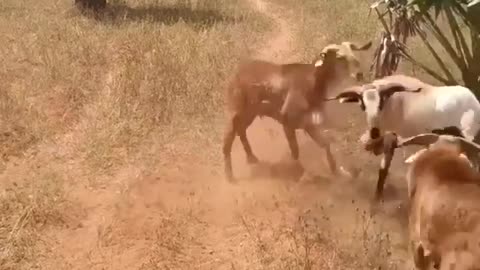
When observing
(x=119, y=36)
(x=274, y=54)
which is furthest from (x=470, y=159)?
(x=119, y=36)

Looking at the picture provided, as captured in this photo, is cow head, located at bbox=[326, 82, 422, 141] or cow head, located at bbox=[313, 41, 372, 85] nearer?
cow head, located at bbox=[326, 82, 422, 141]

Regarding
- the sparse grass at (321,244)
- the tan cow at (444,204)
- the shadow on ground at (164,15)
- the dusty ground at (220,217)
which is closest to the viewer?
the tan cow at (444,204)

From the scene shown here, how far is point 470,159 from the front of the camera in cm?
600

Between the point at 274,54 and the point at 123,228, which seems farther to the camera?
the point at 274,54

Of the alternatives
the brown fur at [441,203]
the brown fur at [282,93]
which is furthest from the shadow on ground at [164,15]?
the brown fur at [441,203]

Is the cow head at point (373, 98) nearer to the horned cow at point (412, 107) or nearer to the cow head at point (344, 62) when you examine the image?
the horned cow at point (412, 107)

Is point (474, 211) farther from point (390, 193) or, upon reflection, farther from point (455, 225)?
point (390, 193)

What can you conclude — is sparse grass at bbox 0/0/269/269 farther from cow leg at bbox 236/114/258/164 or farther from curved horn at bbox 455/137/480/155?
curved horn at bbox 455/137/480/155

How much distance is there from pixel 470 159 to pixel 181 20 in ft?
28.7

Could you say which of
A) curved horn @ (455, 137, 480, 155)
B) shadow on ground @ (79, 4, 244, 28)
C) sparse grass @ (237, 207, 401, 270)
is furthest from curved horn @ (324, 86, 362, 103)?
shadow on ground @ (79, 4, 244, 28)

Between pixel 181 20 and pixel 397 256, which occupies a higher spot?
pixel 181 20

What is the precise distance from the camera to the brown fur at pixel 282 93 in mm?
7852

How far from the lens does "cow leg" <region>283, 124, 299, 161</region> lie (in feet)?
26.2

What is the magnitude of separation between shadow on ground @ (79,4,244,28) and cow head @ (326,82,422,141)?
273 inches
